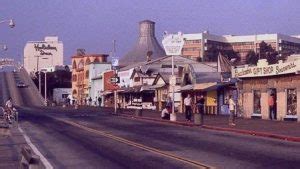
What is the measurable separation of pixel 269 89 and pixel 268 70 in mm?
1359

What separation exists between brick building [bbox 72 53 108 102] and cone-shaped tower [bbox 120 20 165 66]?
10.3 metres

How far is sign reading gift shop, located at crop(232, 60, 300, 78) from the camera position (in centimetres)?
4098

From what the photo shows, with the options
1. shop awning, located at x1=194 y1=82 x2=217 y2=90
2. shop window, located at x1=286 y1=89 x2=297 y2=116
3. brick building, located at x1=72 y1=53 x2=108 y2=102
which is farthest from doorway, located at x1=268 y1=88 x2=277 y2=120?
brick building, located at x1=72 y1=53 x2=108 y2=102

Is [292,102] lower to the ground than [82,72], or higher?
lower

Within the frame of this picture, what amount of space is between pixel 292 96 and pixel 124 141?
1878 centimetres

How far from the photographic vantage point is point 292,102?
41844 millimetres

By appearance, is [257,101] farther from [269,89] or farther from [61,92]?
[61,92]

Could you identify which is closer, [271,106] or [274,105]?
[271,106]

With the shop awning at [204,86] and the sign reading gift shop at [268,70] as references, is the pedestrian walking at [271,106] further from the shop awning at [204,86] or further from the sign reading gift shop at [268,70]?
the shop awning at [204,86]

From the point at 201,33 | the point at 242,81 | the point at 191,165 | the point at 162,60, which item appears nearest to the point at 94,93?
the point at 162,60

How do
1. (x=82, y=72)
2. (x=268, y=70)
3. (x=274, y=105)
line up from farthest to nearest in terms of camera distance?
(x=82, y=72) → (x=268, y=70) → (x=274, y=105)

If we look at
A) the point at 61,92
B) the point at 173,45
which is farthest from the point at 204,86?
the point at 61,92

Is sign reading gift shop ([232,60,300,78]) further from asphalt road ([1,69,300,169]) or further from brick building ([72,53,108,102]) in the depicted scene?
brick building ([72,53,108,102])

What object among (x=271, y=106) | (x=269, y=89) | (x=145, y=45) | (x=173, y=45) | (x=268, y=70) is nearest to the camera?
(x=271, y=106)
